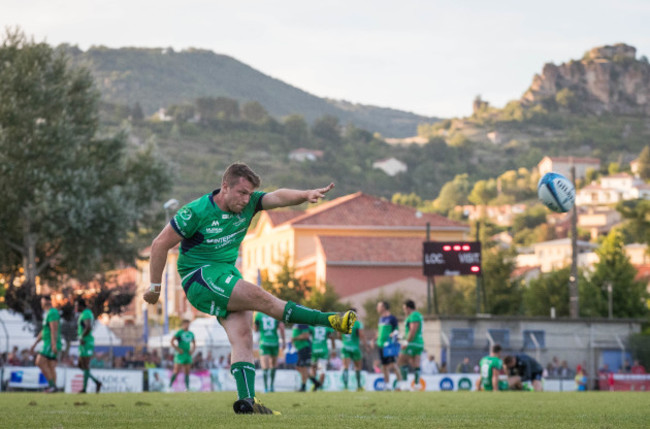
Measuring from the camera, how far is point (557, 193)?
52.2ft

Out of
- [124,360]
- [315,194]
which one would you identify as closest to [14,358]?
[124,360]

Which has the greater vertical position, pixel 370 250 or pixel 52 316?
pixel 370 250

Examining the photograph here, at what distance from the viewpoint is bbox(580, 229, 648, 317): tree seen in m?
84.4

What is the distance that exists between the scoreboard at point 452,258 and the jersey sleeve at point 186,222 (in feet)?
108

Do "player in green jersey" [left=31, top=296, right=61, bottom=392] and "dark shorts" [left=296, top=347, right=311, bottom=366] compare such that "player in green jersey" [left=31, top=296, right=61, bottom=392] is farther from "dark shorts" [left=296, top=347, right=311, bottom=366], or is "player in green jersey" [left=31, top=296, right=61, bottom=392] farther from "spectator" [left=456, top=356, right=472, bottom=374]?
"spectator" [left=456, top=356, right=472, bottom=374]

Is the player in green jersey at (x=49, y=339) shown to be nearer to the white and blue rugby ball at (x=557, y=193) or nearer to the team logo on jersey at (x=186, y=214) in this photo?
the white and blue rugby ball at (x=557, y=193)

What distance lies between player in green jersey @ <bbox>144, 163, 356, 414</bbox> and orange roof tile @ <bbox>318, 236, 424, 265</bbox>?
73733 millimetres

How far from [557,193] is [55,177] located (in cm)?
3422

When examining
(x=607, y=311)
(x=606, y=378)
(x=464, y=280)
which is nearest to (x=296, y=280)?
(x=464, y=280)

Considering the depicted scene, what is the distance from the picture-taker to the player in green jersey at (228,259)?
997 centimetres

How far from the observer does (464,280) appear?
86375mm

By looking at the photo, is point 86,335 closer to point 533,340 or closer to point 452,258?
point 533,340

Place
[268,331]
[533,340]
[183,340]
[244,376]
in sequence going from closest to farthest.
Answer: [244,376]
[268,331]
[183,340]
[533,340]

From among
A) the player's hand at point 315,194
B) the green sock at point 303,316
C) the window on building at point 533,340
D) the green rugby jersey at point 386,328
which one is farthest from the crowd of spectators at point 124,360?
the player's hand at point 315,194
